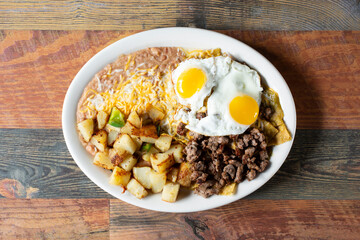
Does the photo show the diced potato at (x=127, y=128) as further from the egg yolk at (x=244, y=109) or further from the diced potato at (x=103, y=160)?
the egg yolk at (x=244, y=109)

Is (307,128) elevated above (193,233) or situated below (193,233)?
above

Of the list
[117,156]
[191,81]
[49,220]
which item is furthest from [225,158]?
[49,220]

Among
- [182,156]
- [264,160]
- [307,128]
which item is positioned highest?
[307,128]

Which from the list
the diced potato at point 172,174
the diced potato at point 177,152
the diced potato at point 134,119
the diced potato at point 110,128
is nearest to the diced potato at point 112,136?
the diced potato at point 110,128

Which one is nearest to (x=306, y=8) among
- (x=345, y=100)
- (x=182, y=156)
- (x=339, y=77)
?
(x=339, y=77)

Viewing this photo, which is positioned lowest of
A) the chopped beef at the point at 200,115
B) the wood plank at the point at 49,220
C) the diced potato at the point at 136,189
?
the wood plank at the point at 49,220

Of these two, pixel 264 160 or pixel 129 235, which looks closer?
pixel 264 160

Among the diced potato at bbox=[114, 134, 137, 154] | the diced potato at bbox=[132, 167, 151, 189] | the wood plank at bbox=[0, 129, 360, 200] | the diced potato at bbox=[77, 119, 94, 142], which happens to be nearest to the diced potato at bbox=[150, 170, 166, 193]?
the diced potato at bbox=[132, 167, 151, 189]

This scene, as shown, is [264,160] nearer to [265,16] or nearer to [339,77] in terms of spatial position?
[339,77]
